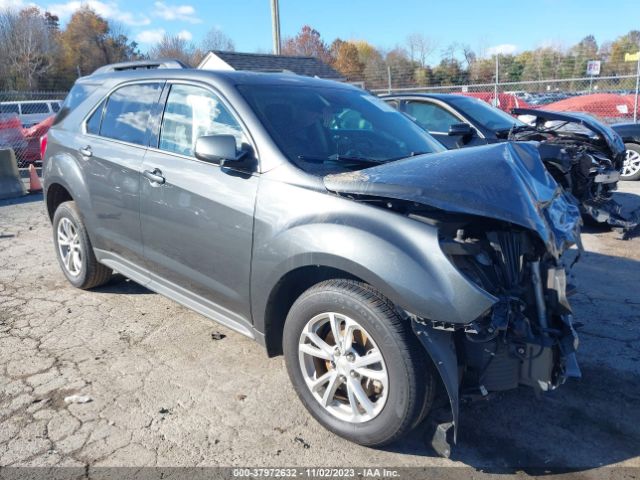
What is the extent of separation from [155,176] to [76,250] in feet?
5.93

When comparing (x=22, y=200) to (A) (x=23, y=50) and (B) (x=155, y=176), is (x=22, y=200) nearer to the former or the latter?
(B) (x=155, y=176)

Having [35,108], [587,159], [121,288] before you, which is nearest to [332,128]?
[121,288]

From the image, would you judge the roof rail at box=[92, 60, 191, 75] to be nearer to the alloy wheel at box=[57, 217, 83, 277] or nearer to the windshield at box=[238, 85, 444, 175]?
the windshield at box=[238, 85, 444, 175]

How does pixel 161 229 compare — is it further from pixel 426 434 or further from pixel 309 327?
pixel 426 434

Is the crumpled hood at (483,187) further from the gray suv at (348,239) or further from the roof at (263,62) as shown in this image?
the roof at (263,62)

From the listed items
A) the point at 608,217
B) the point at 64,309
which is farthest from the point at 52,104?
the point at 608,217

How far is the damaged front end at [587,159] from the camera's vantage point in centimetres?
648

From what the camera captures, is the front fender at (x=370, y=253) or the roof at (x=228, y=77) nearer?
the front fender at (x=370, y=253)

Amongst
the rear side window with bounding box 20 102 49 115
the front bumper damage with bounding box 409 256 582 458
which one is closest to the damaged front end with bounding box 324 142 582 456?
the front bumper damage with bounding box 409 256 582 458

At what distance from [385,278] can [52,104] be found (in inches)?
821

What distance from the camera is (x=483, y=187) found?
2.60 meters

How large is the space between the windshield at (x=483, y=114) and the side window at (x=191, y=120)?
4723 millimetres

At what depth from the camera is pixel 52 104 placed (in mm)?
19938

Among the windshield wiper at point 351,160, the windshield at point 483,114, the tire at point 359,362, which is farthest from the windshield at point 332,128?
the windshield at point 483,114
